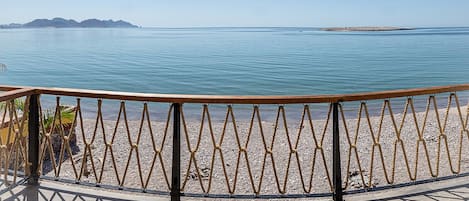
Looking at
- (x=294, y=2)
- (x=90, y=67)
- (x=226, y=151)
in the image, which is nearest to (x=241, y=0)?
(x=294, y=2)

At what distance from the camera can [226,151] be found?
7.84 metres

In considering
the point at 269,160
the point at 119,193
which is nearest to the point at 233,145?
the point at 269,160

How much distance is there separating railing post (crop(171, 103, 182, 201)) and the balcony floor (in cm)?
10

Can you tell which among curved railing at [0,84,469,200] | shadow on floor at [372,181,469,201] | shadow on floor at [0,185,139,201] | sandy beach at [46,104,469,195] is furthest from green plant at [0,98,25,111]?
shadow on floor at [372,181,469,201]

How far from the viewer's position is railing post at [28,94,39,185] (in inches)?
119

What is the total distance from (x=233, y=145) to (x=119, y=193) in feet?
17.7

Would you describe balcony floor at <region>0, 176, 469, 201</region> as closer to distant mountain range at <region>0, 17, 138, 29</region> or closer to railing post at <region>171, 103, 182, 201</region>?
railing post at <region>171, 103, 182, 201</region>

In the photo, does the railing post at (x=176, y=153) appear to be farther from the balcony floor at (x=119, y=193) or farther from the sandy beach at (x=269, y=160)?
the sandy beach at (x=269, y=160)

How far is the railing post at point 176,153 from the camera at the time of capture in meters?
2.79

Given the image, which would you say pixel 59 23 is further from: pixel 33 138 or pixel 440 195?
pixel 440 195

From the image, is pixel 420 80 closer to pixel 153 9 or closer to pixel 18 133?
pixel 18 133

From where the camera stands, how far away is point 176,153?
2816 mm

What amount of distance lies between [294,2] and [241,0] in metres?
12.7

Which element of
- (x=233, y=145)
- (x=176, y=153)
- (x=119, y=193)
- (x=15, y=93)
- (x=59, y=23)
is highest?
(x=59, y=23)
